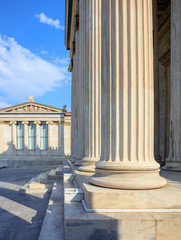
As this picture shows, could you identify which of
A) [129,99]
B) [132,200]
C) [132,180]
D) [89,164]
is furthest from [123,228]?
[89,164]

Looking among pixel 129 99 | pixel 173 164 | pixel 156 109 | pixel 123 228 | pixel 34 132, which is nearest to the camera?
pixel 123 228

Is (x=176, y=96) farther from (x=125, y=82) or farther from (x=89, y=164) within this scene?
(x=125, y=82)

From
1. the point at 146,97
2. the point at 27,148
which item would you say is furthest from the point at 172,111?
the point at 27,148

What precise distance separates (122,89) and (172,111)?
9902mm

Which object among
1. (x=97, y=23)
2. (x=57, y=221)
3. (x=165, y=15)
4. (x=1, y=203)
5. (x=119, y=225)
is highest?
(x=165, y=15)

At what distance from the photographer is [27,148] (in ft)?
301

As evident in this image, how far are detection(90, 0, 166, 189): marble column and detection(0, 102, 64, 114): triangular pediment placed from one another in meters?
82.9

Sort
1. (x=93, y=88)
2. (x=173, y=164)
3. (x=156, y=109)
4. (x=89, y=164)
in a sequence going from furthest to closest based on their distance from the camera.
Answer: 1. (x=156, y=109)
2. (x=93, y=88)
3. (x=89, y=164)
4. (x=173, y=164)

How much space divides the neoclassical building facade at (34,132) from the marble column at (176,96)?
7525 centimetres

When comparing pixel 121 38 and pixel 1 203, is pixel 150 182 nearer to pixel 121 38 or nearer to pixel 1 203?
pixel 121 38

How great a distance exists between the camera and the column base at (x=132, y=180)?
413 inches

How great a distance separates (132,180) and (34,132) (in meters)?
86.3

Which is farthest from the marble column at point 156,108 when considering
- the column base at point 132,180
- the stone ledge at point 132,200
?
the stone ledge at point 132,200

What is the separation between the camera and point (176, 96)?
19.5 m
